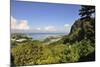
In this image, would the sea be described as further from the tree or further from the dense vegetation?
the tree

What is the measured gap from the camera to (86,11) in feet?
9.87

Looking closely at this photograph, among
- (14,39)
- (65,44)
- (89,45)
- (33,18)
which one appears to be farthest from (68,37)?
(14,39)

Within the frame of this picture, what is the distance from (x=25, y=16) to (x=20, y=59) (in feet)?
1.74

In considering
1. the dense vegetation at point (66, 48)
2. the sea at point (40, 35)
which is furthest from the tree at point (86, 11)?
the sea at point (40, 35)

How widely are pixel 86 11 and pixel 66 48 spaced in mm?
583

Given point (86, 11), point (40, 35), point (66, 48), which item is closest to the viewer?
point (40, 35)

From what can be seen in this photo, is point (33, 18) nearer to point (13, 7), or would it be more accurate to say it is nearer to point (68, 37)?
point (13, 7)

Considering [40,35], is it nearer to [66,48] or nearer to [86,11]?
[66,48]

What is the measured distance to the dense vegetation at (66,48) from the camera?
8.84 ft

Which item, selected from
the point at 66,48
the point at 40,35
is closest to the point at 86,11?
the point at 66,48

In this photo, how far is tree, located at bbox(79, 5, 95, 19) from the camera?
2.99 meters

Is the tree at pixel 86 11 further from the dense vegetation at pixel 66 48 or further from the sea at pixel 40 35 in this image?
the sea at pixel 40 35
